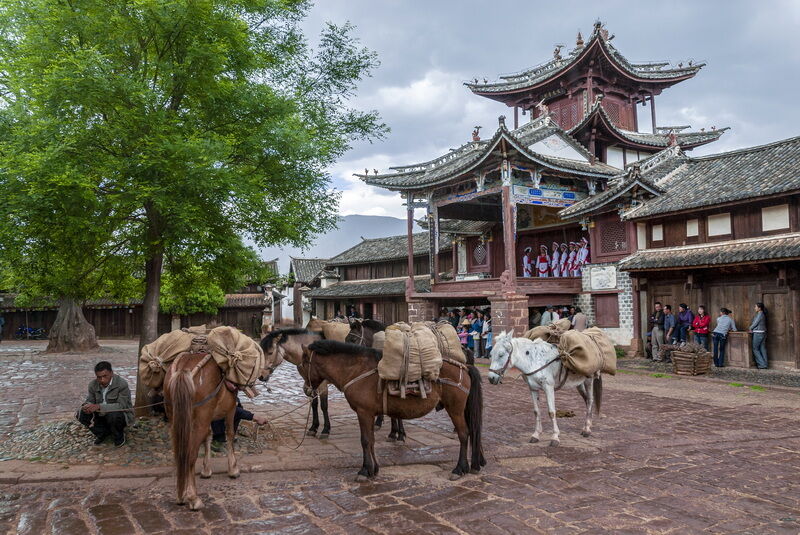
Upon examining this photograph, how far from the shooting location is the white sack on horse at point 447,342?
6.39 metres

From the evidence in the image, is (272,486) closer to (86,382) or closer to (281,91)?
(281,91)

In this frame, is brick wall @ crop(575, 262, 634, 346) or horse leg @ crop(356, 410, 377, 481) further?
brick wall @ crop(575, 262, 634, 346)

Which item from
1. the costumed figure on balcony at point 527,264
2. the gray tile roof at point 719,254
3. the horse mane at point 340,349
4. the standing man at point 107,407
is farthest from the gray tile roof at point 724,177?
the standing man at point 107,407

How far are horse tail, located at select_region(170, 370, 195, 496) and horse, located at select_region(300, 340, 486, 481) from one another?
1549 millimetres

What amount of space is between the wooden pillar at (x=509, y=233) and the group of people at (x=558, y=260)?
3.00 m

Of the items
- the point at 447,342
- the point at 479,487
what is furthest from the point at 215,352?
the point at 479,487

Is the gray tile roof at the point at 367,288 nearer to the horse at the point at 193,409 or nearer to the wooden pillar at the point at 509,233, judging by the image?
the wooden pillar at the point at 509,233

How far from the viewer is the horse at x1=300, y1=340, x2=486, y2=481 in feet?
19.5

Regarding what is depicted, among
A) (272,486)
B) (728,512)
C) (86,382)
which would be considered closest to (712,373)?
(728,512)

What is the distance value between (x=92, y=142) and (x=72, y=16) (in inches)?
64.9

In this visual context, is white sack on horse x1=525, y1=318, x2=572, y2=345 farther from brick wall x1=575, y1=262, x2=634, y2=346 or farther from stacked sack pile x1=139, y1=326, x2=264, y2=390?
brick wall x1=575, y1=262, x2=634, y2=346

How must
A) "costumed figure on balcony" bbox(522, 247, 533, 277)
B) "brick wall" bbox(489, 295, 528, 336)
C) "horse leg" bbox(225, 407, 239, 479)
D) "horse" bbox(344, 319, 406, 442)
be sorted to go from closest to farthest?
1. "horse leg" bbox(225, 407, 239, 479)
2. "horse" bbox(344, 319, 406, 442)
3. "brick wall" bbox(489, 295, 528, 336)
4. "costumed figure on balcony" bbox(522, 247, 533, 277)

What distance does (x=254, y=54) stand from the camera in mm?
8227

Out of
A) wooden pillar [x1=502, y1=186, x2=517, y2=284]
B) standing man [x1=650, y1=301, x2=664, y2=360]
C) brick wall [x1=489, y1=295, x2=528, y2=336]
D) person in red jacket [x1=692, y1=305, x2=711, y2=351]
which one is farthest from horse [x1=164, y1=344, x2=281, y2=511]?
standing man [x1=650, y1=301, x2=664, y2=360]
